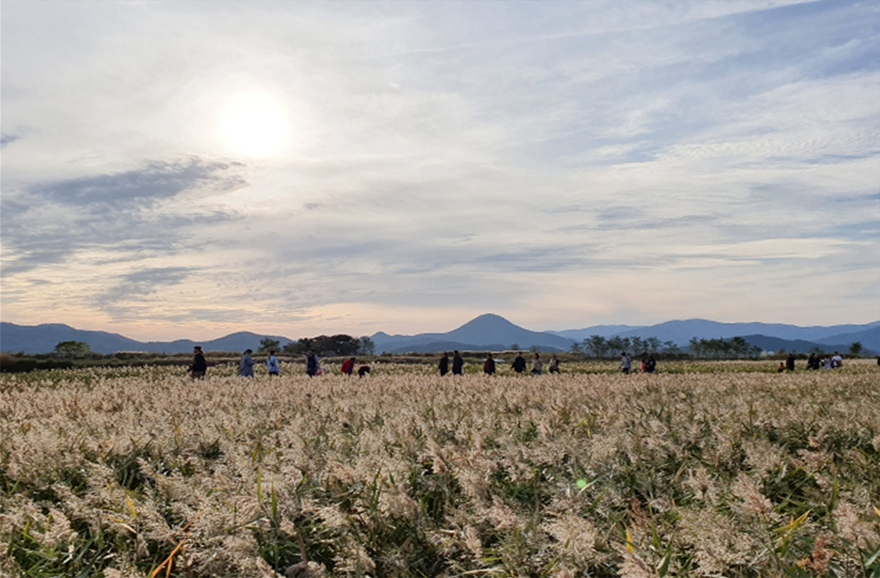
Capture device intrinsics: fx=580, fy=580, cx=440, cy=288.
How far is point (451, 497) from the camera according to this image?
4.30 meters

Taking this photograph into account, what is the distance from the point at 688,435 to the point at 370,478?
10.6 ft

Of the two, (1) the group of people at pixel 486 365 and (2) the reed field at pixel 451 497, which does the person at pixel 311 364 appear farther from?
(2) the reed field at pixel 451 497

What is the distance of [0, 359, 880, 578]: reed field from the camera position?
10.3ft

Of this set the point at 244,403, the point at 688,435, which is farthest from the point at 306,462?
the point at 244,403

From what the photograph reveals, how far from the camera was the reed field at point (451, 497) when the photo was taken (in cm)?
314

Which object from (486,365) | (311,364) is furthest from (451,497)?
(311,364)

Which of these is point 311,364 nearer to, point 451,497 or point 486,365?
point 486,365

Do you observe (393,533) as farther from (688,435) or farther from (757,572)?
(688,435)

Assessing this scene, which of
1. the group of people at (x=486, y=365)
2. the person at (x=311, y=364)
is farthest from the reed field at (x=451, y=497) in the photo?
the group of people at (x=486, y=365)

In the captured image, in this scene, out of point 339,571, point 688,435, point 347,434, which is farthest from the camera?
point 347,434

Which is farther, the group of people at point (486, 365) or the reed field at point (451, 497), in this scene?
the group of people at point (486, 365)

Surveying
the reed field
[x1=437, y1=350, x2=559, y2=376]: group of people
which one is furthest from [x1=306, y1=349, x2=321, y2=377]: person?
the reed field

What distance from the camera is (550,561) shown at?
312cm

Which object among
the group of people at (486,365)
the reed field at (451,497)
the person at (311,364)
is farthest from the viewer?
the group of people at (486,365)
